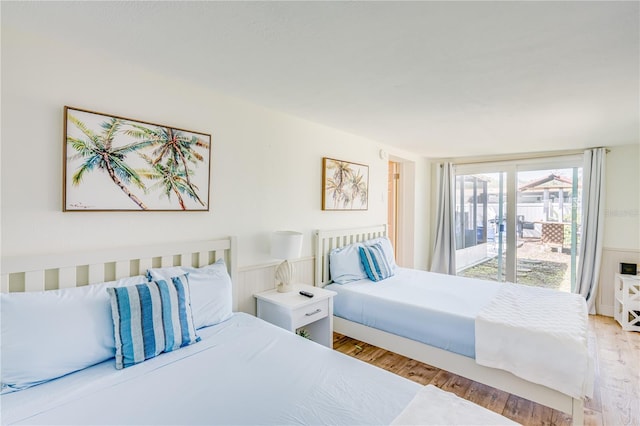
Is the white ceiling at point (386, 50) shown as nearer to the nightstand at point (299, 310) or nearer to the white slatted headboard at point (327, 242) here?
the white slatted headboard at point (327, 242)

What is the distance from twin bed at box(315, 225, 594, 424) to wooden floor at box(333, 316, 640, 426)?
0.21 m

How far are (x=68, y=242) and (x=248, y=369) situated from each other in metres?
1.23

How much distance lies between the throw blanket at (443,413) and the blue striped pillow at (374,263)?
209 centimetres

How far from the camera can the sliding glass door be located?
4.51 metres

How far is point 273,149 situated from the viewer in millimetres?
2869

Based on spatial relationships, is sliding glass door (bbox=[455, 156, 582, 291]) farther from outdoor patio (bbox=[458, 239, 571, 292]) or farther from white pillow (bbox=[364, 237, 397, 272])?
white pillow (bbox=[364, 237, 397, 272])

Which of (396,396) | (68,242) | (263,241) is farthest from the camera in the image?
(263,241)

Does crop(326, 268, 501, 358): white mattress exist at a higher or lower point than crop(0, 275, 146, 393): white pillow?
lower

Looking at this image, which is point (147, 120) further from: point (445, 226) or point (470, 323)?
point (445, 226)

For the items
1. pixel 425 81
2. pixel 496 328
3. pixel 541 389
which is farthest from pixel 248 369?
pixel 425 81

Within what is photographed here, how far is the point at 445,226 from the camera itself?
5.34 m

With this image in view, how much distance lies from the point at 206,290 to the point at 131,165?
35.9 inches

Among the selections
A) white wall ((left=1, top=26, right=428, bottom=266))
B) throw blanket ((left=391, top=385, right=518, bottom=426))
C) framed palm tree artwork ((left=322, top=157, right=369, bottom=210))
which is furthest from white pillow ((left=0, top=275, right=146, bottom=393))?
framed palm tree artwork ((left=322, top=157, right=369, bottom=210))

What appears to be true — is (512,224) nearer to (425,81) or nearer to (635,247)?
(635,247)
